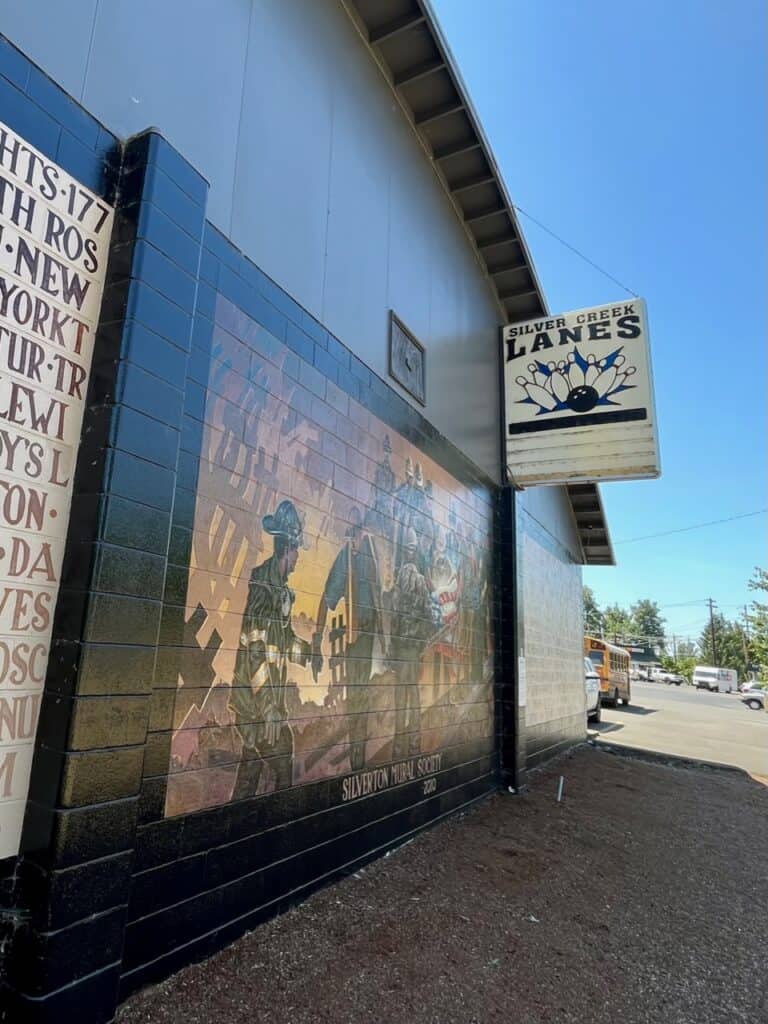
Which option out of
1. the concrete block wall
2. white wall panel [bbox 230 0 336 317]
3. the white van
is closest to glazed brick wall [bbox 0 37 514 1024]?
white wall panel [bbox 230 0 336 317]

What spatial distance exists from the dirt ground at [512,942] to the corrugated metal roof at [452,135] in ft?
24.4

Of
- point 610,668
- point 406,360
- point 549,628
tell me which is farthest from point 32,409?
point 610,668

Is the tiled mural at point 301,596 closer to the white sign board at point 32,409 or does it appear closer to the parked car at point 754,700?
the white sign board at point 32,409

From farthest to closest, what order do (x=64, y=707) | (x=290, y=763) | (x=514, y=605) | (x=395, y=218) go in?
1. (x=514, y=605)
2. (x=395, y=218)
3. (x=290, y=763)
4. (x=64, y=707)

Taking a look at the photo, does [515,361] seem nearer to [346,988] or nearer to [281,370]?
[281,370]

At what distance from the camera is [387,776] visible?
5.10m

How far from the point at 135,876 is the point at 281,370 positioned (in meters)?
3.02

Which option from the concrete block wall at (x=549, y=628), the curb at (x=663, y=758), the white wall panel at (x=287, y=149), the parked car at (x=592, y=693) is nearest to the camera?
the white wall panel at (x=287, y=149)

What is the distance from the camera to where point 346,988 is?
303 cm

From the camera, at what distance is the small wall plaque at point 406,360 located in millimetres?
5719

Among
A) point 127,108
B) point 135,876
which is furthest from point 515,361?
point 135,876

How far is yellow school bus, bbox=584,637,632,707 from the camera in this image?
23772 mm

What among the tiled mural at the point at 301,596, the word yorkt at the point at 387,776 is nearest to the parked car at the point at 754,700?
the word yorkt at the point at 387,776

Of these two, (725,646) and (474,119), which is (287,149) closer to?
(474,119)
